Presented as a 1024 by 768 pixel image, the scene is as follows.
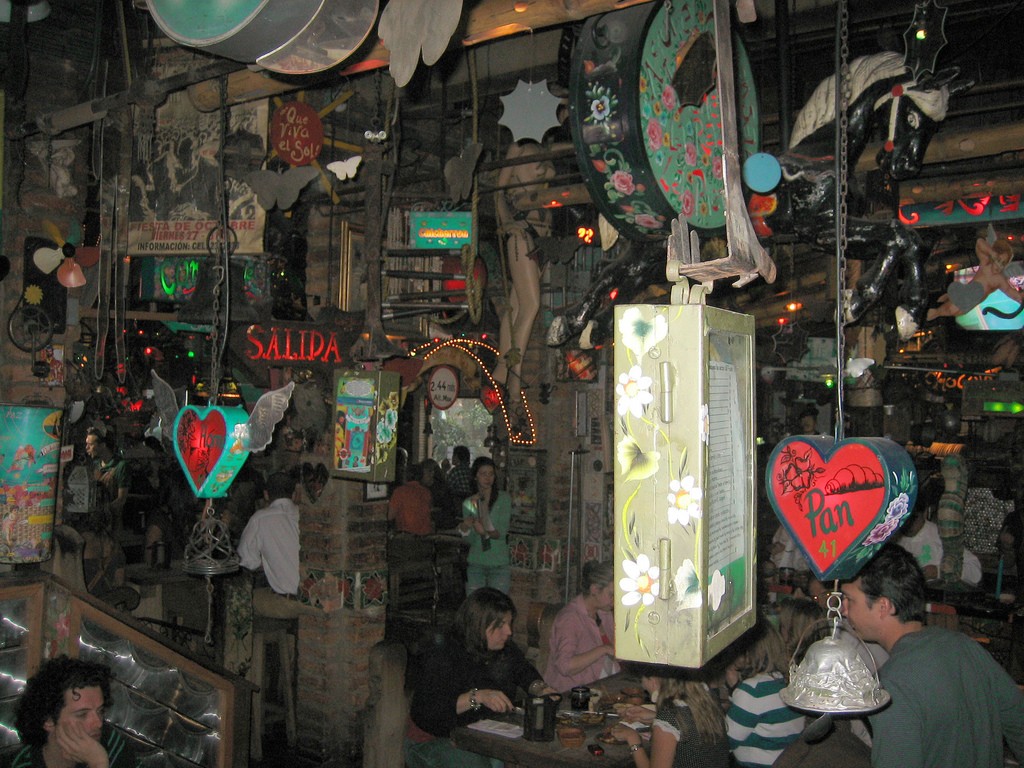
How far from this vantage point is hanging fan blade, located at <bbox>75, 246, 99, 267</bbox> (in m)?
5.82

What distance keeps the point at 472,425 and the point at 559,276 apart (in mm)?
7884

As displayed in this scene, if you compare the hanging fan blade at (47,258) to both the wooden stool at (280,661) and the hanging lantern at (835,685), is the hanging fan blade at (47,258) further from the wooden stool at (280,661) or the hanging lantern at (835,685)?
the hanging lantern at (835,685)

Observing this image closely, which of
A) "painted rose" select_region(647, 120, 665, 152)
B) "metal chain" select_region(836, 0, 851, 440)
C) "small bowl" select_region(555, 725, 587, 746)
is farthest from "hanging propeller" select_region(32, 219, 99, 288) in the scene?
"metal chain" select_region(836, 0, 851, 440)

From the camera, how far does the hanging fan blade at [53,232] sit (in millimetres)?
5730

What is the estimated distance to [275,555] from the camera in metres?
6.76

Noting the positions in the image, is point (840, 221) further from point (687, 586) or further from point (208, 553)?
point (208, 553)

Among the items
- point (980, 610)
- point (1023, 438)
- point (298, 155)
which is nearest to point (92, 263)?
point (298, 155)

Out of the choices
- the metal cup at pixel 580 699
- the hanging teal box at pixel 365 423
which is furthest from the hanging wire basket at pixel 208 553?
the metal cup at pixel 580 699

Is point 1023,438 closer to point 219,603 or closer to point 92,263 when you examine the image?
point 219,603

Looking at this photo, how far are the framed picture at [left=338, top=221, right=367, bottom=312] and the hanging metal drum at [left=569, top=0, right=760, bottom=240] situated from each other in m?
3.74

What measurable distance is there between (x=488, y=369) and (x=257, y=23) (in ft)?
23.6

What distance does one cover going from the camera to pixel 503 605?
4.67 meters

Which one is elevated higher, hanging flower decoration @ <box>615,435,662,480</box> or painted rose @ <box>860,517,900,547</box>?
hanging flower decoration @ <box>615,435,662,480</box>

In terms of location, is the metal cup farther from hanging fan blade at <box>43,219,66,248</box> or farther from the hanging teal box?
hanging fan blade at <box>43,219,66,248</box>
